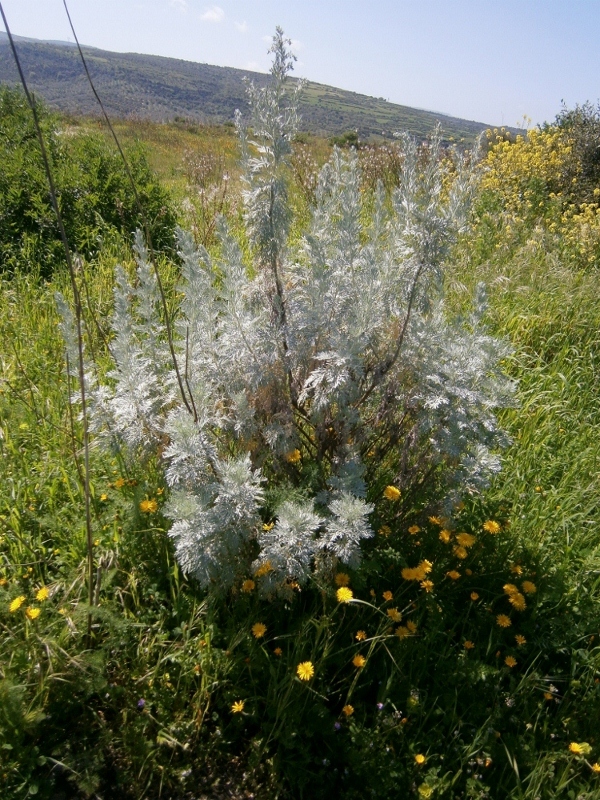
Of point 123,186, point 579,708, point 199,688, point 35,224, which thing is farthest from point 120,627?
A: point 123,186

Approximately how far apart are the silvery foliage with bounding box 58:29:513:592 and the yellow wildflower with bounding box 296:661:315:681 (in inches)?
9.3

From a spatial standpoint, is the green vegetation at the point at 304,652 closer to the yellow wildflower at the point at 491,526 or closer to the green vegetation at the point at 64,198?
the yellow wildflower at the point at 491,526

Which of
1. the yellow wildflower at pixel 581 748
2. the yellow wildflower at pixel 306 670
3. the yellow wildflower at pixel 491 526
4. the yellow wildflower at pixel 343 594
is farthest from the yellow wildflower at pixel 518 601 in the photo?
the yellow wildflower at pixel 306 670

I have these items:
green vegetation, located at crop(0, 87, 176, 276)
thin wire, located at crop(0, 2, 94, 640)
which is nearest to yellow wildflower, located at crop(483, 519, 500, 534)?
thin wire, located at crop(0, 2, 94, 640)

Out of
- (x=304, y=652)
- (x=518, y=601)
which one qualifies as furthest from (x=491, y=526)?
(x=304, y=652)

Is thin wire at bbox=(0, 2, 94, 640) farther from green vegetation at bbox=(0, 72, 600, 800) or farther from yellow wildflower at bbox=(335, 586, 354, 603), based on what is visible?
yellow wildflower at bbox=(335, 586, 354, 603)

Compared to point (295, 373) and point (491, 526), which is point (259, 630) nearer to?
point (295, 373)

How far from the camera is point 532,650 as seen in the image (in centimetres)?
193

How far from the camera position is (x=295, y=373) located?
6.10 feet

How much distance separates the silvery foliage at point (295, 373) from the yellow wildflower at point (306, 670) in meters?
0.24

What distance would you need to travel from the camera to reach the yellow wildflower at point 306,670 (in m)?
1.56

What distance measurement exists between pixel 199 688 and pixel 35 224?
4396 millimetres

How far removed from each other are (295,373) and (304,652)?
0.94 metres

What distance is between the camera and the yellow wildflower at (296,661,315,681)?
1.56m
